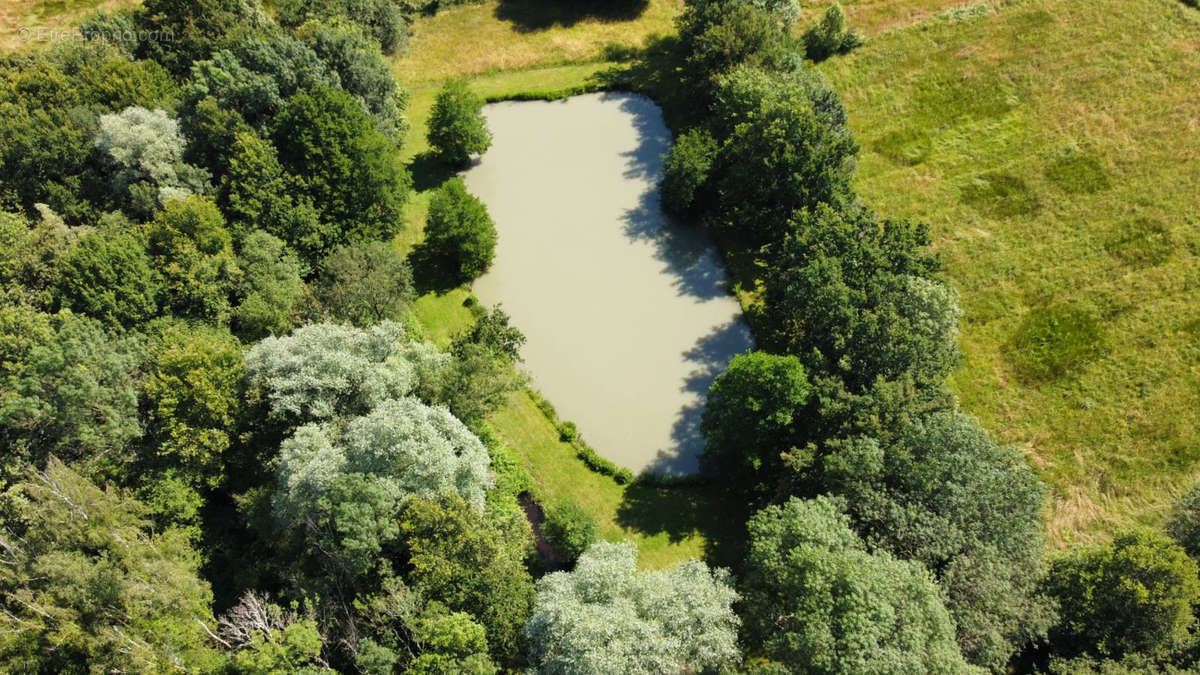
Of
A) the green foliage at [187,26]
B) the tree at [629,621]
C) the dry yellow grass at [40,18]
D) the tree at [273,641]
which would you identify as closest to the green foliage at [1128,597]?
the tree at [629,621]

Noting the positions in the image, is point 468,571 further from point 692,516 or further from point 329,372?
point 692,516

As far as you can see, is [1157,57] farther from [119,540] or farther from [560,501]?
[119,540]

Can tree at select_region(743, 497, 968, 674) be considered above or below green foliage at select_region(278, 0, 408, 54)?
below

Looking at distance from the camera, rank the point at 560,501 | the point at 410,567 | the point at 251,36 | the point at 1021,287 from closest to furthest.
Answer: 1. the point at 410,567
2. the point at 560,501
3. the point at 1021,287
4. the point at 251,36

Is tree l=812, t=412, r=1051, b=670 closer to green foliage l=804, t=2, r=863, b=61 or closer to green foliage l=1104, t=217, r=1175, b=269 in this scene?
green foliage l=1104, t=217, r=1175, b=269

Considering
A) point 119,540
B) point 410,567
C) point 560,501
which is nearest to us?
point 119,540

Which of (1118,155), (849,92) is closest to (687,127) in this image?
(849,92)

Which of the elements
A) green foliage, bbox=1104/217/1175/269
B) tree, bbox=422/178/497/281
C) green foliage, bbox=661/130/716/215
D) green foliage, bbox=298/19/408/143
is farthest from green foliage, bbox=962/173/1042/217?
green foliage, bbox=298/19/408/143
